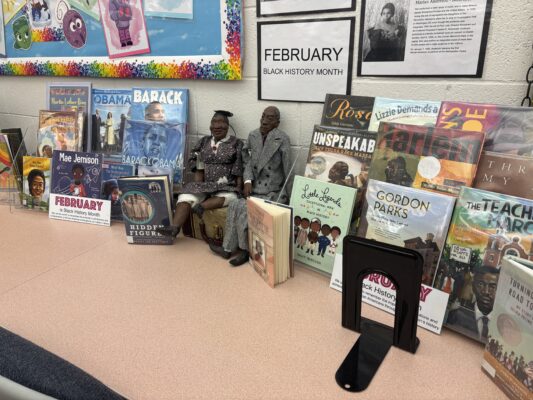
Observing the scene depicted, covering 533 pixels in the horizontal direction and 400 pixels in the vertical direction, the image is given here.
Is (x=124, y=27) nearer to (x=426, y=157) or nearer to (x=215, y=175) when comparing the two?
(x=215, y=175)

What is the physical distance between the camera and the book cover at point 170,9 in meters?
1.41

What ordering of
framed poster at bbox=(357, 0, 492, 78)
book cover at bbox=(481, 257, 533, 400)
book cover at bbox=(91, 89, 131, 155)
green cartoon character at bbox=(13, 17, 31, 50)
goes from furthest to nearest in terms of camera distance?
1. green cartoon character at bbox=(13, 17, 31, 50)
2. book cover at bbox=(91, 89, 131, 155)
3. framed poster at bbox=(357, 0, 492, 78)
4. book cover at bbox=(481, 257, 533, 400)

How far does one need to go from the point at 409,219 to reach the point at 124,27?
133 centimetres

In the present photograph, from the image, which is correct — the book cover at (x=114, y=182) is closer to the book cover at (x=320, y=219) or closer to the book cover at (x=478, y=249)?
the book cover at (x=320, y=219)

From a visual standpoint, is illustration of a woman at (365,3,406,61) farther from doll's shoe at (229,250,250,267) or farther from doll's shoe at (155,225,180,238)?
doll's shoe at (155,225,180,238)

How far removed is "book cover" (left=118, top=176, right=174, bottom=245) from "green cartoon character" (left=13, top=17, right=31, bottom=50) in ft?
3.48

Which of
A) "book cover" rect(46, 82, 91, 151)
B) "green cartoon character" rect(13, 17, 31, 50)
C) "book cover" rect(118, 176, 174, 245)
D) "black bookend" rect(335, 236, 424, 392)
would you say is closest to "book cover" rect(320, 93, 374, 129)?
"black bookend" rect(335, 236, 424, 392)

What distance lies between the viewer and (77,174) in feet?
4.90

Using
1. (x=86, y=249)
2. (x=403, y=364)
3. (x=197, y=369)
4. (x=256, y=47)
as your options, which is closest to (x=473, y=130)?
(x=403, y=364)

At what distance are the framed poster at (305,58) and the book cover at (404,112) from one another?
146mm

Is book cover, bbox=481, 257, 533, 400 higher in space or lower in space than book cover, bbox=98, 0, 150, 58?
lower

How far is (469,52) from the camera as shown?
1.03 m

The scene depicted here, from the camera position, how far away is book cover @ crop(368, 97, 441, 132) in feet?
3.45

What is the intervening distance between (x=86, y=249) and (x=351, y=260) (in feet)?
2.95
